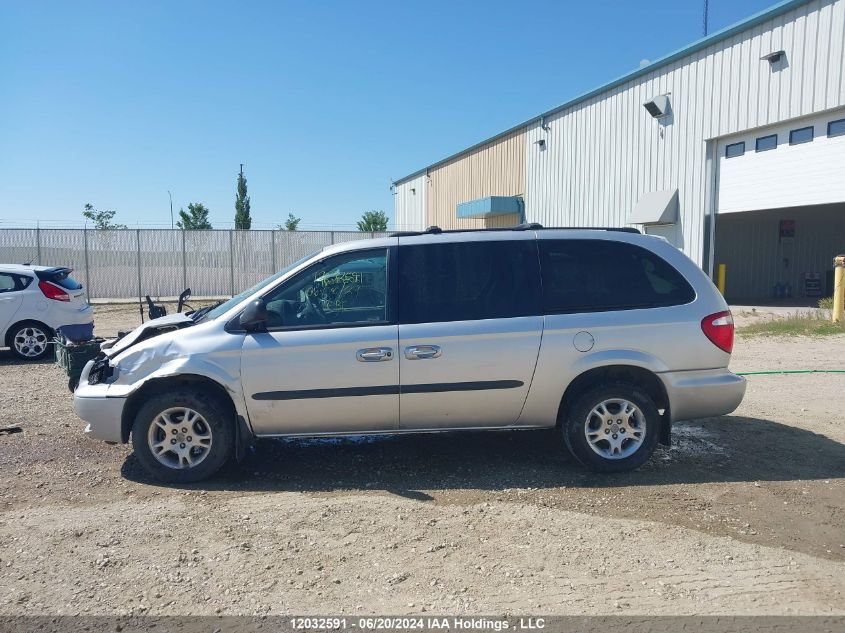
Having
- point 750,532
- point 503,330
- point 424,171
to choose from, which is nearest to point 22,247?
point 424,171

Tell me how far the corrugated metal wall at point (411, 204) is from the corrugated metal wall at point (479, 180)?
3.18 feet

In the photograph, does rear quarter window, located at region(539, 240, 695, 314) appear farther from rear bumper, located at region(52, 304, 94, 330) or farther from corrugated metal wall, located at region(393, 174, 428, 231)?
corrugated metal wall, located at region(393, 174, 428, 231)

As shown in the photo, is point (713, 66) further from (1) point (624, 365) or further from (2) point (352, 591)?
(2) point (352, 591)

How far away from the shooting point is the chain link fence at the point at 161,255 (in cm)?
2297

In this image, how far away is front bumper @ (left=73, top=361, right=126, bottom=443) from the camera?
5.11 meters

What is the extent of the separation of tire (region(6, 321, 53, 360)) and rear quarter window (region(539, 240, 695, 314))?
29.6 feet

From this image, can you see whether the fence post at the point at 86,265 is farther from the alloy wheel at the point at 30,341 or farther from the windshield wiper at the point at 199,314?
the windshield wiper at the point at 199,314

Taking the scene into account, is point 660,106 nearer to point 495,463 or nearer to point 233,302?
point 495,463

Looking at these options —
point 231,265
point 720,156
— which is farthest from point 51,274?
point 720,156

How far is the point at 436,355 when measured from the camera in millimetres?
5094

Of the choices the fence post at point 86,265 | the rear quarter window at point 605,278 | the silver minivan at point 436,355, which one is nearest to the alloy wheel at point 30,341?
the silver minivan at point 436,355

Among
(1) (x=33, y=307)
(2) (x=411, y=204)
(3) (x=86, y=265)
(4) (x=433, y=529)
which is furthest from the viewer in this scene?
(2) (x=411, y=204)

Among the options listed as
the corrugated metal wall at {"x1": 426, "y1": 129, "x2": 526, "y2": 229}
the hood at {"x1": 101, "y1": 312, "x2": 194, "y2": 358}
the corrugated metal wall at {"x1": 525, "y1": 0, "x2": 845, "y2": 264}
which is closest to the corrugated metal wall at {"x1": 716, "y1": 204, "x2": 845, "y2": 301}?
the corrugated metal wall at {"x1": 525, "y1": 0, "x2": 845, "y2": 264}

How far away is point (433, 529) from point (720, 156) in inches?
641
